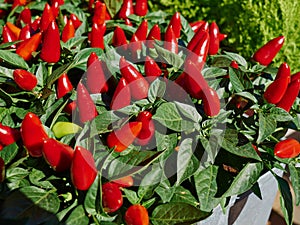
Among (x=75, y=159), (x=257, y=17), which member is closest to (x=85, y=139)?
(x=75, y=159)

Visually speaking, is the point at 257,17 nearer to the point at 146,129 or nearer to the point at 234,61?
the point at 234,61

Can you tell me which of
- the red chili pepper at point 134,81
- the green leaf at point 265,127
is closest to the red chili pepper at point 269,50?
the green leaf at point 265,127

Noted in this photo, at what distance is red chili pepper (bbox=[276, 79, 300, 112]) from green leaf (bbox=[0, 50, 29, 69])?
75 cm

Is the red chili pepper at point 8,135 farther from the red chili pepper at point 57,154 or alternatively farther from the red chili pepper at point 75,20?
the red chili pepper at point 75,20

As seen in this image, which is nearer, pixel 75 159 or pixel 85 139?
pixel 75 159

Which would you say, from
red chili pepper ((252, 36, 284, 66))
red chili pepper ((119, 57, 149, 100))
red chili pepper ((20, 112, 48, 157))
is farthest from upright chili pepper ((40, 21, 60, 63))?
red chili pepper ((252, 36, 284, 66))

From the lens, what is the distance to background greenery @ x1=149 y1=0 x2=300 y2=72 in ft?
6.86

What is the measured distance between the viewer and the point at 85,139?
1174 mm

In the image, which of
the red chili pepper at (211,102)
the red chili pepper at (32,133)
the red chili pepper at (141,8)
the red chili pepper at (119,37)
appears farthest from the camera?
the red chili pepper at (141,8)

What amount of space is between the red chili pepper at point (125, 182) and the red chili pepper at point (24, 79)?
0.39m

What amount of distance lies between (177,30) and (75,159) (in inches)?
30.1

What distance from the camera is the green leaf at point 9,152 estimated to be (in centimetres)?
119

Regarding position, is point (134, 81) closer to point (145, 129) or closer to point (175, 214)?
point (145, 129)

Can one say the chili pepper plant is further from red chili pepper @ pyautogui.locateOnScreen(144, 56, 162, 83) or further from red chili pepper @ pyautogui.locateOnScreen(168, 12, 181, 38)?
red chili pepper @ pyautogui.locateOnScreen(168, 12, 181, 38)
